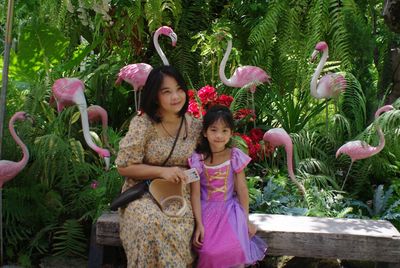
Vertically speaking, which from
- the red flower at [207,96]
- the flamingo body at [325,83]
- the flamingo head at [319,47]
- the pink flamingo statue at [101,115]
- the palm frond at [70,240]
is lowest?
the palm frond at [70,240]

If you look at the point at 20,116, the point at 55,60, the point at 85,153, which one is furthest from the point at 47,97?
the point at 20,116

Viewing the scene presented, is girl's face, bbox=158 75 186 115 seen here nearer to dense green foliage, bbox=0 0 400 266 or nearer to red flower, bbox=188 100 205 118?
dense green foliage, bbox=0 0 400 266

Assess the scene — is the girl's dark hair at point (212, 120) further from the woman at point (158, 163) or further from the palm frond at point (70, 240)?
the palm frond at point (70, 240)

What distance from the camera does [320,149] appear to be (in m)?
3.84

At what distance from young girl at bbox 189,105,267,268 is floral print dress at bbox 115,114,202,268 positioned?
5 cm

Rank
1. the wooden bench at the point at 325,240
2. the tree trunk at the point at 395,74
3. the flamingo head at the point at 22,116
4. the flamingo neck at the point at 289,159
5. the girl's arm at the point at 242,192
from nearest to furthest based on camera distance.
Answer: the girl's arm at the point at 242,192
the wooden bench at the point at 325,240
the flamingo head at the point at 22,116
the flamingo neck at the point at 289,159
the tree trunk at the point at 395,74

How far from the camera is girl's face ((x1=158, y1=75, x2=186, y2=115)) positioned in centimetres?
256

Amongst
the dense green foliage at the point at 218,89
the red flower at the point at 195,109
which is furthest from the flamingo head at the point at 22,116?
the red flower at the point at 195,109

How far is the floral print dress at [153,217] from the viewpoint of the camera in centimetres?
242

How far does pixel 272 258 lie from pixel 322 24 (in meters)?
1.49

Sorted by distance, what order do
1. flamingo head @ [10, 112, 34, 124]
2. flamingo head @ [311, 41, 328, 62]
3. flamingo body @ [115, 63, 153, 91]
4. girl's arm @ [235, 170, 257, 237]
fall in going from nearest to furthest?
girl's arm @ [235, 170, 257, 237], flamingo head @ [10, 112, 34, 124], flamingo head @ [311, 41, 328, 62], flamingo body @ [115, 63, 153, 91]

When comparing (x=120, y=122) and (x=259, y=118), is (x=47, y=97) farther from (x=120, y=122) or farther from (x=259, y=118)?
(x=259, y=118)

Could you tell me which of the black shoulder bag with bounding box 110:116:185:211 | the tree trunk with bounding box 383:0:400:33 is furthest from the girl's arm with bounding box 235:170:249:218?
the tree trunk with bounding box 383:0:400:33

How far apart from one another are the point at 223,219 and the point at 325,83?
4.77 feet
